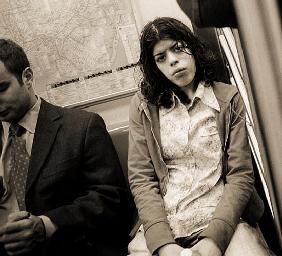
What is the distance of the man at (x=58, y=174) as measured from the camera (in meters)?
1.48

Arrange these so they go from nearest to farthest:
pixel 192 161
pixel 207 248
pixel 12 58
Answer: pixel 207 248
pixel 192 161
pixel 12 58

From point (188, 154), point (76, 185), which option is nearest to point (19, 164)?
Answer: point (76, 185)

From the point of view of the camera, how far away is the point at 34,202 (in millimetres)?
1519

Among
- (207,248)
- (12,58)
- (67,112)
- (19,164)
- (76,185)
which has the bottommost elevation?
(207,248)

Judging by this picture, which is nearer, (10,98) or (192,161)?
(192,161)

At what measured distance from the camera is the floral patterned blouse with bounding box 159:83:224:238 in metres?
1.29

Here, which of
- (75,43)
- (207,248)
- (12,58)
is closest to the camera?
(207,248)

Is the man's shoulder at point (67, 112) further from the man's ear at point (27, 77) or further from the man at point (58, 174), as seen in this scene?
the man's ear at point (27, 77)

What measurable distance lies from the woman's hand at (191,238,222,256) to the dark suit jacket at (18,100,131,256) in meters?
0.52

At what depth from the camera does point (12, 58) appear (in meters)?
1.64

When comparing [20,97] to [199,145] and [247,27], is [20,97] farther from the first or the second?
[247,27]

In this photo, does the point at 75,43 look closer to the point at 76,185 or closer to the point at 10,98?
the point at 10,98

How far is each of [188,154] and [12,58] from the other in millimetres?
984

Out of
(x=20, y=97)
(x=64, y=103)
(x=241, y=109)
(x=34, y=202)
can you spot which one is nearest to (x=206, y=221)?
(x=241, y=109)
